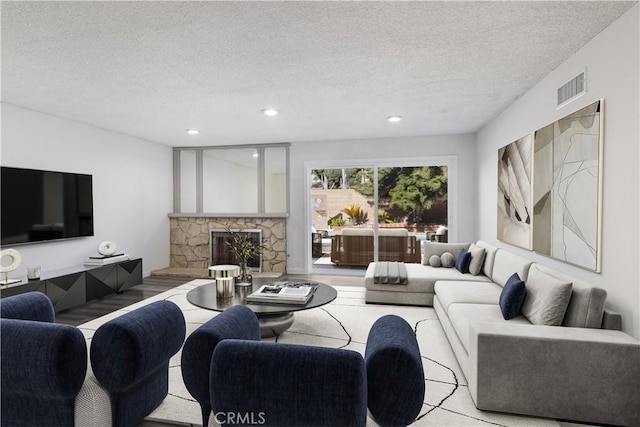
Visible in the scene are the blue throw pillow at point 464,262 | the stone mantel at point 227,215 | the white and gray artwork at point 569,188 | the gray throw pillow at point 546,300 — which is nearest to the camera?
the gray throw pillow at point 546,300

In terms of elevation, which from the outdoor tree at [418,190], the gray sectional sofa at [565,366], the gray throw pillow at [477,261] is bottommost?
the gray sectional sofa at [565,366]

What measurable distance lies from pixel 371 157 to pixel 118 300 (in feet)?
14.3

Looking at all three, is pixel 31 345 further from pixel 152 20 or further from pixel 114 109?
pixel 114 109

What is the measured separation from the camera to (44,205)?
4.23 m

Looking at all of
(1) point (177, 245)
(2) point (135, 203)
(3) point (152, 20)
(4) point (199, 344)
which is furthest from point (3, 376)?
(1) point (177, 245)

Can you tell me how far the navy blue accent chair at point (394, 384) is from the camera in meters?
1.26

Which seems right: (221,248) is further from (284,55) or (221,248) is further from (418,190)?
(284,55)

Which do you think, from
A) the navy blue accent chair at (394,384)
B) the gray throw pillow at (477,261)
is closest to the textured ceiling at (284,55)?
the gray throw pillow at (477,261)

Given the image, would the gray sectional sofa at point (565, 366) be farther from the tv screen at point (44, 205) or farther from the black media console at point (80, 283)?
the tv screen at point (44, 205)

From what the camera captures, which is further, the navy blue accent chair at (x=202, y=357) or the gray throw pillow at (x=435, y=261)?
the gray throw pillow at (x=435, y=261)

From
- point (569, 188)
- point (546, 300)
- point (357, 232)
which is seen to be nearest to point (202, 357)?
point (546, 300)

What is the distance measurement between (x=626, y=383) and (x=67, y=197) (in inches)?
223

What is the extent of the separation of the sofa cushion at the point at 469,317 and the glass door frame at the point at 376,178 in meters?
3.03

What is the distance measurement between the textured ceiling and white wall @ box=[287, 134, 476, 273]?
135 cm
